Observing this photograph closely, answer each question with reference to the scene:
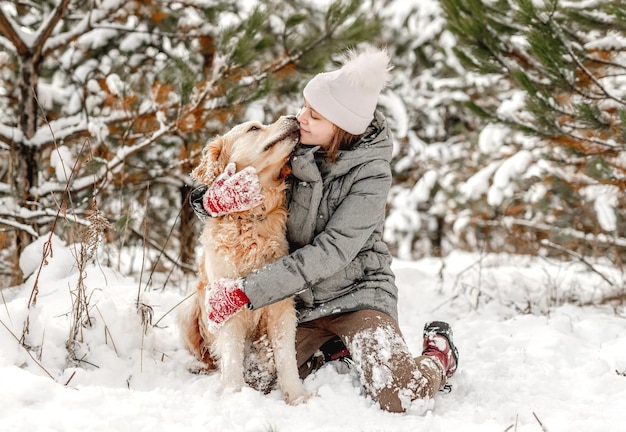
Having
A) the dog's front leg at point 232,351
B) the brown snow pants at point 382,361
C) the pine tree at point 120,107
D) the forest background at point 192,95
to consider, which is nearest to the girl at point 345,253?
the brown snow pants at point 382,361

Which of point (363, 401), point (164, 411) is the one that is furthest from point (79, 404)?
point (363, 401)

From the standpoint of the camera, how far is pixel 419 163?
1112 cm

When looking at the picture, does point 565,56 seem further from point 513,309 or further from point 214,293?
point 214,293

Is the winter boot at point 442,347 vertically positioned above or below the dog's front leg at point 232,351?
below

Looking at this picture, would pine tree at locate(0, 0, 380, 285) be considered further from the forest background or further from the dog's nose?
the dog's nose

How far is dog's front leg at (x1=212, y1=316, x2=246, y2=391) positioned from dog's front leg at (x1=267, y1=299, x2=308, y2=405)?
0.16 meters

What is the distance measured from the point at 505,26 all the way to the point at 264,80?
7.25 feet

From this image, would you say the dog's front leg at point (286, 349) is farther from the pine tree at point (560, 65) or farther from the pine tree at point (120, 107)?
the pine tree at point (560, 65)

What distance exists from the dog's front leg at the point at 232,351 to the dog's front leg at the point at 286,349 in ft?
0.51

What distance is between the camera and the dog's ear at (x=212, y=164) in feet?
8.82

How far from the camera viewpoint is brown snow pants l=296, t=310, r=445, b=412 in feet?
7.82

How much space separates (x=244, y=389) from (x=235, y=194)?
2.93 ft

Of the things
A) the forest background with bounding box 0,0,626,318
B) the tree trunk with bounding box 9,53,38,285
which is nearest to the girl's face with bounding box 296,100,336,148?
the forest background with bounding box 0,0,626,318

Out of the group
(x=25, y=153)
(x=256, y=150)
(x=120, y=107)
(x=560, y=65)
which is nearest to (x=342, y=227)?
(x=256, y=150)
